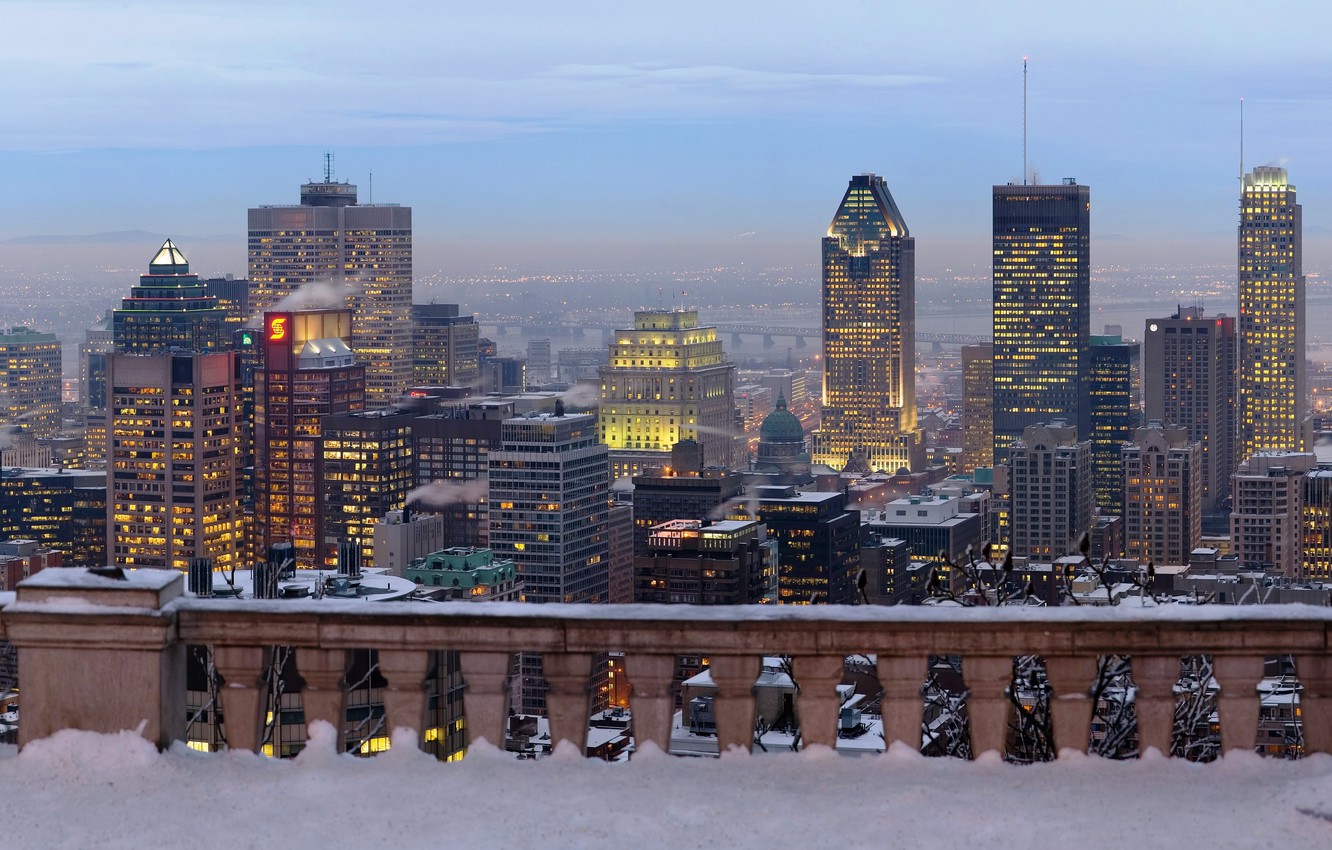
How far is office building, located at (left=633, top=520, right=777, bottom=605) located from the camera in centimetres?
12912

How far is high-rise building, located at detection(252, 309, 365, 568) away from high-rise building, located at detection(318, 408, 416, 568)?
40.8 inches

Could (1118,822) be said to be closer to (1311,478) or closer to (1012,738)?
(1012,738)

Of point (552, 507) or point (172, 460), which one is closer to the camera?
point (552, 507)

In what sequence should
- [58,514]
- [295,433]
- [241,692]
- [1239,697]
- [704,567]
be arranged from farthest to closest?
[295,433]
[58,514]
[704,567]
[241,692]
[1239,697]

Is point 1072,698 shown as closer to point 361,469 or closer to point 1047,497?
point 361,469

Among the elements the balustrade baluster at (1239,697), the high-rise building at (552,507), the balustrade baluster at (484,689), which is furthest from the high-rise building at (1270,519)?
the balustrade baluster at (484,689)

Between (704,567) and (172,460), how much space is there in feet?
175

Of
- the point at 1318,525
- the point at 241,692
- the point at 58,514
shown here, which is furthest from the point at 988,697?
the point at 58,514

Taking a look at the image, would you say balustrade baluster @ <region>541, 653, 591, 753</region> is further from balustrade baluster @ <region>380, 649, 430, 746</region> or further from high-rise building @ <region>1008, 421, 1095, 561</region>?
high-rise building @ <region>1008, 421, 1095, 561</region>

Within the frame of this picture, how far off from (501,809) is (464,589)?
107 metres

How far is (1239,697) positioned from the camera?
28.3 feet

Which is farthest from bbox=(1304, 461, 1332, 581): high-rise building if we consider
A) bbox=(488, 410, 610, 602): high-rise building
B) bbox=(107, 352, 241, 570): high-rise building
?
bbox=(107, 352, 241, 570): high-rise building

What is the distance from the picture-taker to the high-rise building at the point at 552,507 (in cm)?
14762

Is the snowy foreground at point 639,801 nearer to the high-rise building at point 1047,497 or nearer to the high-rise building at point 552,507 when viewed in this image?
the high-rise building at point 552,507
